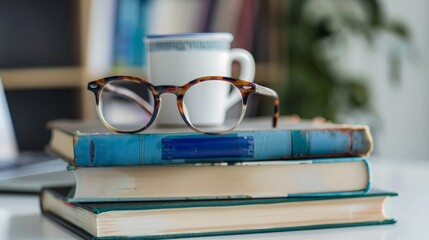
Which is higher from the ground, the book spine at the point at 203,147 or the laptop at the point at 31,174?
the book spine at the point at 203,147

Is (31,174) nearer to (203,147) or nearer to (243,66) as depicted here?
Result: (243,66)

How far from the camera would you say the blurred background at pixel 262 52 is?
2.09 m

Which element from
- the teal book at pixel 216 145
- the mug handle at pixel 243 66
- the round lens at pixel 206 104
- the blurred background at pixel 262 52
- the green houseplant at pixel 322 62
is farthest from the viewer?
the green houseplant at pixel 322 62

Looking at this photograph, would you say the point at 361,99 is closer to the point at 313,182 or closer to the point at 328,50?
the point at 328,50

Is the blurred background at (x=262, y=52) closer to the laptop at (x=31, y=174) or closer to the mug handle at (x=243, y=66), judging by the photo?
the laptop at (x=31, y=174)

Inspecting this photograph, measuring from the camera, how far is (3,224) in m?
0.84

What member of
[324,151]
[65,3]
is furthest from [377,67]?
[324,151]

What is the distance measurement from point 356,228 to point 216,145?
0.57ft

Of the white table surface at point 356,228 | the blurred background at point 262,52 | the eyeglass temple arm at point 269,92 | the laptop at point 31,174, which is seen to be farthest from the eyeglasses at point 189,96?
the blurred background at point 262,52

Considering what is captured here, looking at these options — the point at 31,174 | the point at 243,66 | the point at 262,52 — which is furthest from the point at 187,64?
the point at 262,52

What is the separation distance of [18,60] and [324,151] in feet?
5.08

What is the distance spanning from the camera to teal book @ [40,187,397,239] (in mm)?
688

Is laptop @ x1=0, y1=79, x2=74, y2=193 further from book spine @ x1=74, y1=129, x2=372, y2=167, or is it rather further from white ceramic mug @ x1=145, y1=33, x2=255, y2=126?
book spine @ x1=74, y1=129, x2=372, y2=167

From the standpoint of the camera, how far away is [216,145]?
702 mm
